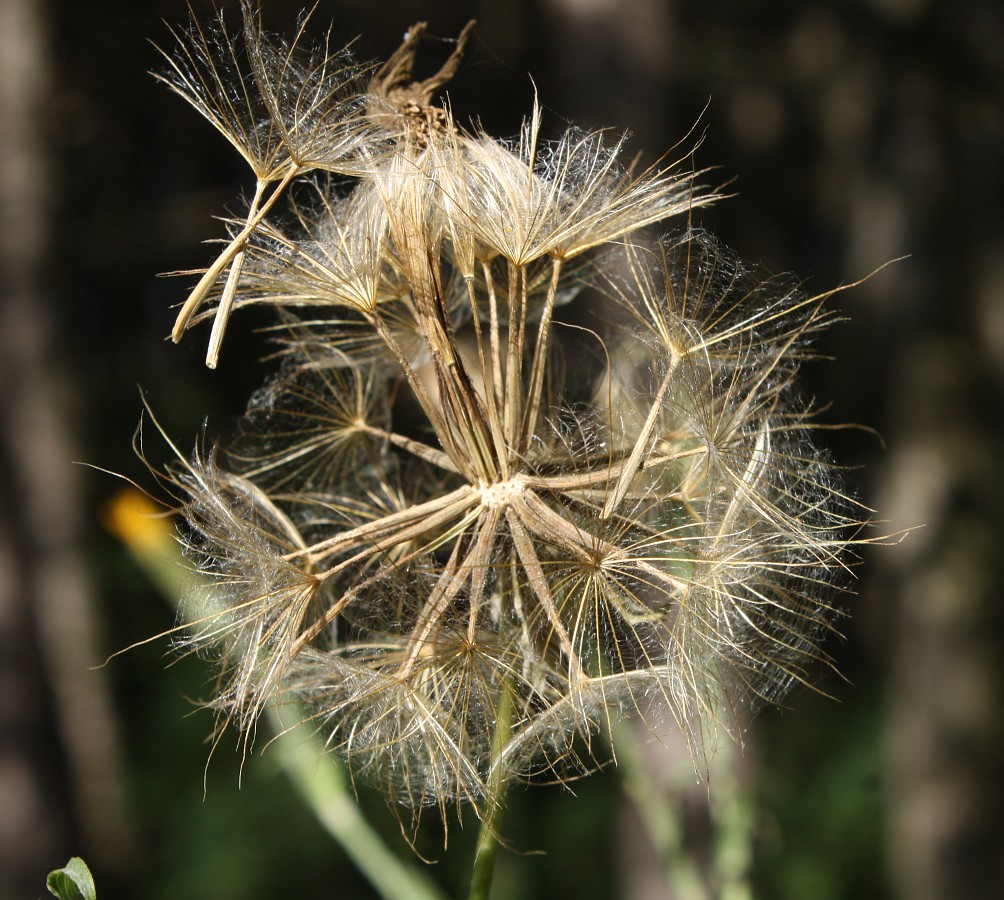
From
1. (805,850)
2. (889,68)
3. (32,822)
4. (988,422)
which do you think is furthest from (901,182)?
(32,822)

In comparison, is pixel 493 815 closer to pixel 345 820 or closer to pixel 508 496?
pixel 508 496

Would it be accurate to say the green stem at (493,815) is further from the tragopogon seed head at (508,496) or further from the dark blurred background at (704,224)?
the dark blurred background at (704,224)

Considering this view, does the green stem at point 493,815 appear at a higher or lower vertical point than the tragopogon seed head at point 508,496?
lower

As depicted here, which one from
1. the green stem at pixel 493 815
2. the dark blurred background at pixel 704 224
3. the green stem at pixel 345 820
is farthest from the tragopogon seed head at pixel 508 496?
the dark blurred background at pixel 704 224

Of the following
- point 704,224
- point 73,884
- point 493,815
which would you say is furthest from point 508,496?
point 704,224

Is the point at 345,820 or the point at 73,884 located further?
the point at 345,820

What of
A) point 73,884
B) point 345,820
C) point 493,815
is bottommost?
point 345,820

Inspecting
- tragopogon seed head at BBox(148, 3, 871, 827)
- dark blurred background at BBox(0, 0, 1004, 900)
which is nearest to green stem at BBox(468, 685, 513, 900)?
tragopogon seed head at BBox(148, 3, 871, 827)
